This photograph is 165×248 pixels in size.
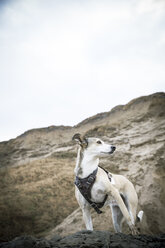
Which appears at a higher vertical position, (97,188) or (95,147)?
(95,147)

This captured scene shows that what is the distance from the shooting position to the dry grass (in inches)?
310

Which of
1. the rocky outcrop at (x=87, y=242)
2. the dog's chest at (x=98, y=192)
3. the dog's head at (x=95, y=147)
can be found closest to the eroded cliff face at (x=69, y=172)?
the dog's chest at (x=98, y=192)

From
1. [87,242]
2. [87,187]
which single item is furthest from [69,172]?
[87,242]

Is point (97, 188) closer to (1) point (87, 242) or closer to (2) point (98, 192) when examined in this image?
(2) point (98, 192)

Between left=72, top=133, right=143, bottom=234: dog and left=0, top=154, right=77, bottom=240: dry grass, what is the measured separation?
4.57m

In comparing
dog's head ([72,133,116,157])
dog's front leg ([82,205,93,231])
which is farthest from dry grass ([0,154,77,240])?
dog's head ([72,133,116,157])

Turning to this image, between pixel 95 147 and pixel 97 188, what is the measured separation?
0.96 metres

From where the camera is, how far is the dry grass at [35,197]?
7883mm

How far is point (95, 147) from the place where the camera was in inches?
172

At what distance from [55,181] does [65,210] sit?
7.34ft

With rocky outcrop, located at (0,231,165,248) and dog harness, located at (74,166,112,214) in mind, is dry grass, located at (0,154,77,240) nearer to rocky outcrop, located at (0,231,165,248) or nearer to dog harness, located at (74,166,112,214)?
dog harness, located at (74,166,112,214)

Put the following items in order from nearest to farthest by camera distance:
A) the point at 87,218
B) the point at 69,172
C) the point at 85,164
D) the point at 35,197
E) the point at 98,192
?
the point at 98,192
the point at 87,218
the point at 85,164
the point at 35,197
the point at 69,172

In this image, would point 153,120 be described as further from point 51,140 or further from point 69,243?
point 69,243

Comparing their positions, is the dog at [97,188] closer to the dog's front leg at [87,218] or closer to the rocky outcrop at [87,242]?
the dog's front leg at [87,218]
